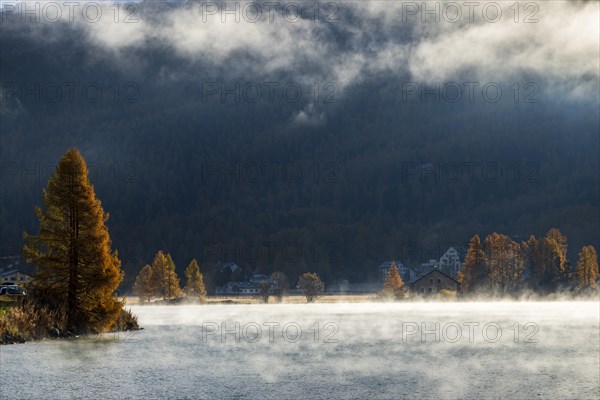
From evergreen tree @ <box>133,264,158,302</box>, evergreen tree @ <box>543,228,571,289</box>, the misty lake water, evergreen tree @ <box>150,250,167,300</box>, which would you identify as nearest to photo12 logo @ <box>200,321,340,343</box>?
the misty lake water

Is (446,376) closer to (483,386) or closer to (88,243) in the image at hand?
(483,386)

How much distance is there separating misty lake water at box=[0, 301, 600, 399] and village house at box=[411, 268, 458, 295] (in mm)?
119198

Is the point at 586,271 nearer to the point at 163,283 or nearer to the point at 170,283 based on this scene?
the point at 170,283

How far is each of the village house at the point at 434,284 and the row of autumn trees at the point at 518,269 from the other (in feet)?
32.6

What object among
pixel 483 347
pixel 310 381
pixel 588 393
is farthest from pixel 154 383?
pixel 483 347

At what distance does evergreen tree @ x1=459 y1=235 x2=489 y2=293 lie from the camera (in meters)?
173

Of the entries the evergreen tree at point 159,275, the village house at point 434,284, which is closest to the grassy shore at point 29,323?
the evergreen tree at point 159,275

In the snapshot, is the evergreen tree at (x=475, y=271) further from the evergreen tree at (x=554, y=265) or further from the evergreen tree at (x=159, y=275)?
the evergreen tree at (x=159, y=275)

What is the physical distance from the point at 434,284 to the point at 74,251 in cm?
13682

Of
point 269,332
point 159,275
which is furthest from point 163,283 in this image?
point 269,332

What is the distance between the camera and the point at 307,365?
144 feet

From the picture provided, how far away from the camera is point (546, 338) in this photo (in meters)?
64.5

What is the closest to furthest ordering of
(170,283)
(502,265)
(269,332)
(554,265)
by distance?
(269,332), (554,265), (170,283), (502,265)

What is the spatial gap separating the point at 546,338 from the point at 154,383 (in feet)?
128
